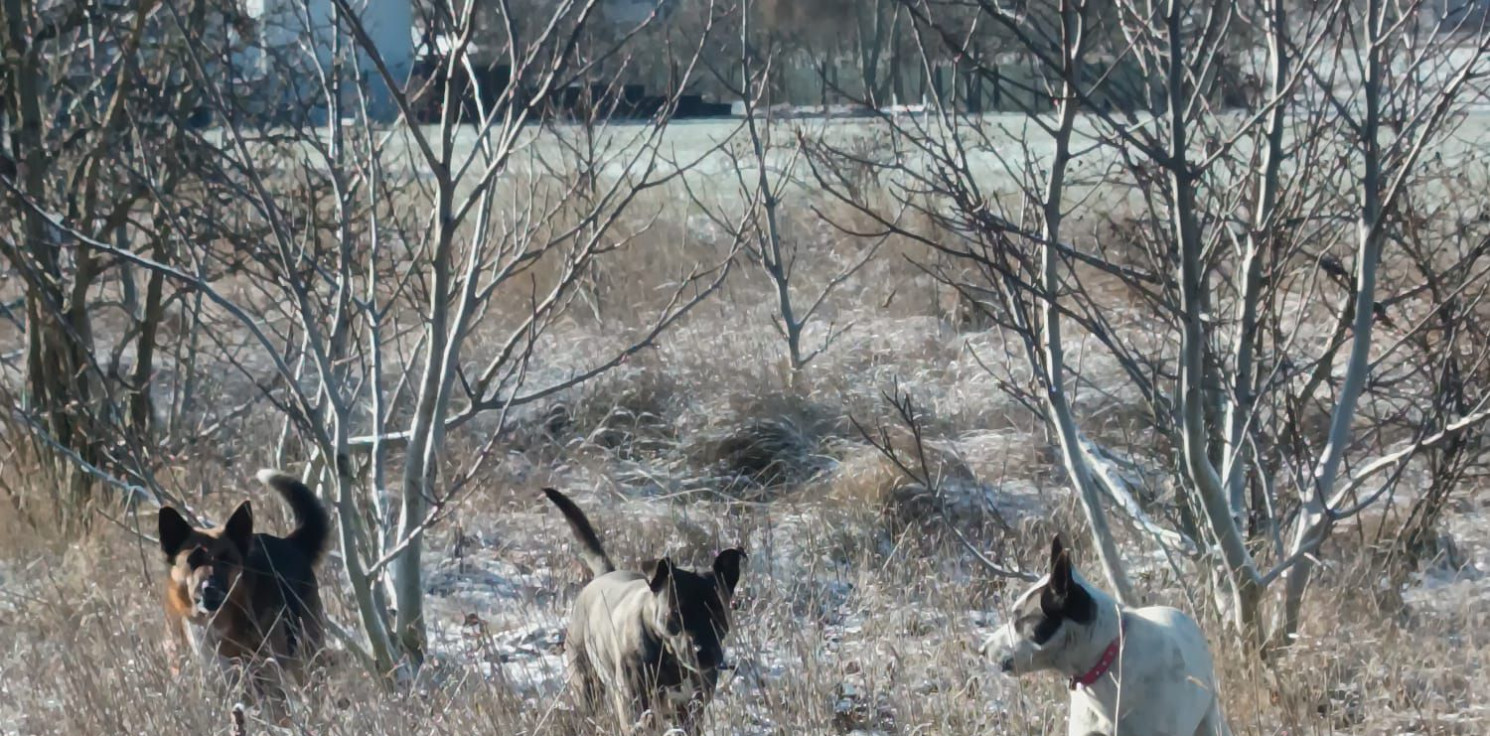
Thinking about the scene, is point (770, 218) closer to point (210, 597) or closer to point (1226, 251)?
point (1226, 251)

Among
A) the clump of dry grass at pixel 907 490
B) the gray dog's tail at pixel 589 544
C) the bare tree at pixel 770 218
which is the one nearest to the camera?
the gray dog's tail at pixel 589 544

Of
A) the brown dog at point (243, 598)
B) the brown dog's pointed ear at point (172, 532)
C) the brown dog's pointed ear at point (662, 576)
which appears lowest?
the brown dog at point (243, 598)

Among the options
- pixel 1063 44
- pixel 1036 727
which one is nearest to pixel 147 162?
pixel 1063 44

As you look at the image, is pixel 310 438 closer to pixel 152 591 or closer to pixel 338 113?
pixel 152 591

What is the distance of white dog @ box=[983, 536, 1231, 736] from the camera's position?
307cm

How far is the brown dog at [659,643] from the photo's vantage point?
3621 millimetres

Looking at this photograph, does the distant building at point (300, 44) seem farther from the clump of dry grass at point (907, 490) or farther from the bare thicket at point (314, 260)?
the clump of dry grass at point (907, 490)

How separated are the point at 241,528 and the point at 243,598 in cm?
19

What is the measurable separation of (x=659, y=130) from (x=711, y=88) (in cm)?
2821

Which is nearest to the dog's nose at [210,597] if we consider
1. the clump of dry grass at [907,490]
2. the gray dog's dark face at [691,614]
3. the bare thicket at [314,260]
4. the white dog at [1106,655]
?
the bare thicket at [314,260]

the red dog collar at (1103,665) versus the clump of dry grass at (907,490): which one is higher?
the red dog collar at (1103,665)

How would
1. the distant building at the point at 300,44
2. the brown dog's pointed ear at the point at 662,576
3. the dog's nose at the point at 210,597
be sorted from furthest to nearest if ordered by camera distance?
the distant building at the point at 300,44 → the dog's nose at the point at 210,597 → the brown dog's pointed ear at the point at 662,576

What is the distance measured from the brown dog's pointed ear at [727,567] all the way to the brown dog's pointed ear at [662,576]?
7.7 inches

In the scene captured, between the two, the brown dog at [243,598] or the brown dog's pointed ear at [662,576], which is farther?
the brown dog at [243,598]
